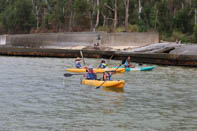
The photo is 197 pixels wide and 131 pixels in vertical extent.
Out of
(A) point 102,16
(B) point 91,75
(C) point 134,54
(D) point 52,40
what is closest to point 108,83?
(B) point 91,75

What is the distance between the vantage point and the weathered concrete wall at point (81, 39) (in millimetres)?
46719

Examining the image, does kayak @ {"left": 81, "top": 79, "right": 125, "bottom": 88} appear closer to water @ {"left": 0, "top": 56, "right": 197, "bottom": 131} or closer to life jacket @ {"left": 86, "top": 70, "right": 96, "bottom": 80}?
water @ {"left": 0, "top": 56, "right": 197, "bottom": 131}

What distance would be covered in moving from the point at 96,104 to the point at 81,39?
100 feet

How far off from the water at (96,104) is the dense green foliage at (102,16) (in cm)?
2749

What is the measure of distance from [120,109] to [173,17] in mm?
41678

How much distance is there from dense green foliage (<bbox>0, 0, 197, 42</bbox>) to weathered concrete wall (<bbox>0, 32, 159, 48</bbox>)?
6.99 metres

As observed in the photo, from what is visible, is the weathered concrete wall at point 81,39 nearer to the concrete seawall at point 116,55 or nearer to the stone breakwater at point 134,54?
the stone breakwater at point 134,54

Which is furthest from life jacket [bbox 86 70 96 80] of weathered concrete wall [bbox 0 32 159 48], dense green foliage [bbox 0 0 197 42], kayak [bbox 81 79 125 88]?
dense green foliage [bbox 0 0 197 42]

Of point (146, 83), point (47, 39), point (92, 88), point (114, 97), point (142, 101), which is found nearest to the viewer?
point (142, 101)

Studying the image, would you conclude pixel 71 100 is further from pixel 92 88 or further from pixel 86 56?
pixel 86 56

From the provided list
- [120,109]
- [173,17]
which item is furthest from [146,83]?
[173,17]

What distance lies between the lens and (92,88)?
2498 centimetres

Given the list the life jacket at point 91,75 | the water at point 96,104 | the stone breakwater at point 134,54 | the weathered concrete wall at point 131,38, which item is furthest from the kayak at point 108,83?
the weathered concrete wall at point 131,38

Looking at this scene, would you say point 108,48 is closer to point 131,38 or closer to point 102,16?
point 131,38
